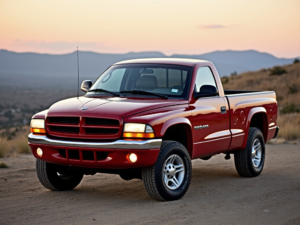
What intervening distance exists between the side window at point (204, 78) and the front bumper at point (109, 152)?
5.69ft

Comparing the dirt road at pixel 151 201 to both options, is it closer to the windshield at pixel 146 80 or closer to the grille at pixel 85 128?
the grille at pixel 85 128

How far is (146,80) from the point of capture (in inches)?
299

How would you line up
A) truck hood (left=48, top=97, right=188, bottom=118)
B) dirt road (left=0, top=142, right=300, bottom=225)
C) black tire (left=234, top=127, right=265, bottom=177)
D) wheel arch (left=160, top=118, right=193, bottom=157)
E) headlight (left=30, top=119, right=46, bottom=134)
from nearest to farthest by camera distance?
dirt road (left=0, top=142, right=300, bottom=225), truck hood (left=48, top=97, right=188, bottom=118), headlight (left=30, top=119, right=46, bottom=134), wheel arch (left=160, top=118, right=193, bottom=157), black tire (left=234, top=127, right=265, bottom=177)

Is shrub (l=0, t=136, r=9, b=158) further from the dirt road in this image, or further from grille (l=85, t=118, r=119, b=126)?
grille (l=85, t=118, r=119, b=126)

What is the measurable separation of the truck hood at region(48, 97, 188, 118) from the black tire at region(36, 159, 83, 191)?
897 millimetres

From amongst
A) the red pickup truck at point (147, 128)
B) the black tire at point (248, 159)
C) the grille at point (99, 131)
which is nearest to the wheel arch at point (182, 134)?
the red pickup truck at point (147, 128)

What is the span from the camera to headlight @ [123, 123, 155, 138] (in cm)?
615

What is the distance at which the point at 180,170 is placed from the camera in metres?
6.79

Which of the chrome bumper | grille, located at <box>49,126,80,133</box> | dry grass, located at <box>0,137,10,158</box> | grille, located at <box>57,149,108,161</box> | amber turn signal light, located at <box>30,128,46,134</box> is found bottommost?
dry grass, located at <box>0,137,10,158</box>

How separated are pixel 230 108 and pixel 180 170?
5.88ft

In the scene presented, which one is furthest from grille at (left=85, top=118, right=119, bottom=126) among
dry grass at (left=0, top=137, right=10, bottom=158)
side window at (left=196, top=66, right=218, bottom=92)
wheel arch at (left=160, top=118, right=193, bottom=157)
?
dry grass at (left=0, top=137, right=10, bottom=158)

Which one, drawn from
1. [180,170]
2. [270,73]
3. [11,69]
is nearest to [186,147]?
[180,170]

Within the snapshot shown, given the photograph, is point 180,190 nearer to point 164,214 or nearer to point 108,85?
point 164,214

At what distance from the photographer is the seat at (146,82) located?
24.7ft
